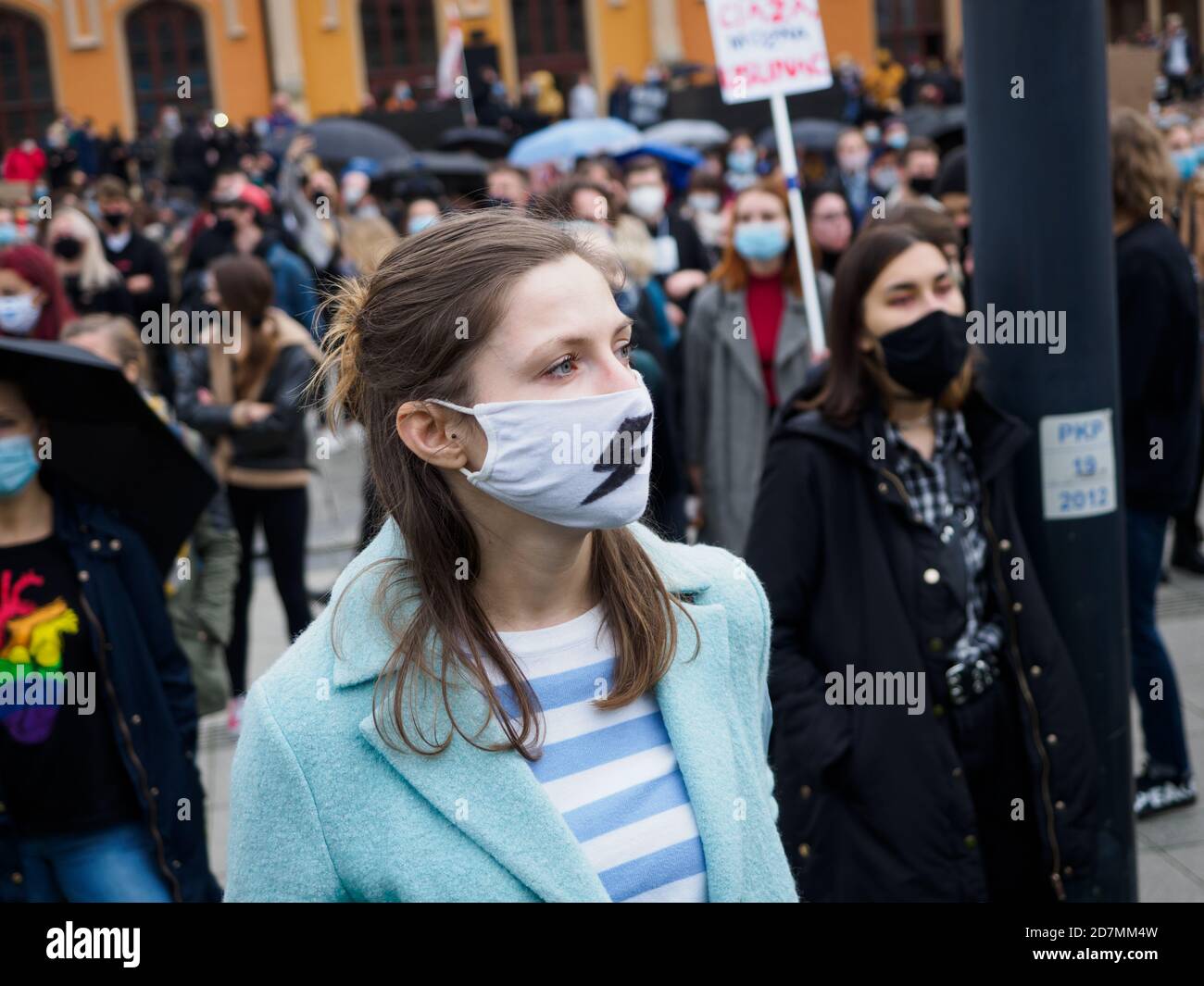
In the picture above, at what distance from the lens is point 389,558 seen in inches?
78.8

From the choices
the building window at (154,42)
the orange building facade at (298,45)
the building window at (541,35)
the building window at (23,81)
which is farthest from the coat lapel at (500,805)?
the building window at (23,81)

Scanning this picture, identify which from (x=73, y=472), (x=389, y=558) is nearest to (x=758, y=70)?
(x=73, y=472)

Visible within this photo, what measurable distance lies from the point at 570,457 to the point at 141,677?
6.08 ft

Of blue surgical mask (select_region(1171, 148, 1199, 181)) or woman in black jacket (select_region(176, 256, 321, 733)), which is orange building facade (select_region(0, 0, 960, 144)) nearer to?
blue surgical mask (select_region(1171, 148, 1199, 181))

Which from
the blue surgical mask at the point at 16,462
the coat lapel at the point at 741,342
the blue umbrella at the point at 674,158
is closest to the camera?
the blue surgical mask at the point at 16,462

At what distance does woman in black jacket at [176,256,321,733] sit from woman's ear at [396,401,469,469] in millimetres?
4360

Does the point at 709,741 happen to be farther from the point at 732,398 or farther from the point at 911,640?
the point at 732,398

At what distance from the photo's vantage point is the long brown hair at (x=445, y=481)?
1896 millimetres

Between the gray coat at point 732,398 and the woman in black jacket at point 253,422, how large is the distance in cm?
168

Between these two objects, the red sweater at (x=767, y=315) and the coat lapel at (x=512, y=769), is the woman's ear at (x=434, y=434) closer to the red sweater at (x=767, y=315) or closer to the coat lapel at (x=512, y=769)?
the coat lapel at (x=512, y=769)

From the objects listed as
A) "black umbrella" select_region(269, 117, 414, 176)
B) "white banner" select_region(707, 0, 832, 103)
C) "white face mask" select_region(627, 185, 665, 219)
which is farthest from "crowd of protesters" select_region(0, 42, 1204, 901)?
"black umbrella" select_region(269, 117, 414, 176)

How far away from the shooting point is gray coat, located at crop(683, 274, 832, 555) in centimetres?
608

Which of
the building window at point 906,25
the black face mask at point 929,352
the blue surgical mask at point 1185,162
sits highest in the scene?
the building window at point 906,25

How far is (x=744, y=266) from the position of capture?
6.39 m
